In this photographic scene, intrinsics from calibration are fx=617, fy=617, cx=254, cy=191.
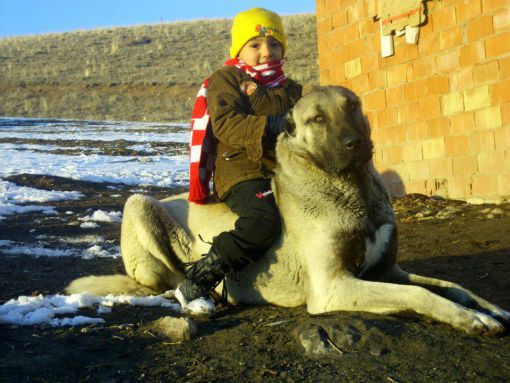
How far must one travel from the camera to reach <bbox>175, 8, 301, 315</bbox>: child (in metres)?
3.56

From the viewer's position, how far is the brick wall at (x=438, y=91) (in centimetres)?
656

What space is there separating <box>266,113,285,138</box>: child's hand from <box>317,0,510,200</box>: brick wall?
3.76 m

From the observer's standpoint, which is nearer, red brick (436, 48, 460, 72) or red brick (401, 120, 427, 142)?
red brick (436, 48, 460, 72)

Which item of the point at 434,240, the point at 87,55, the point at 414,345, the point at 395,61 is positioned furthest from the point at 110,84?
the point at 414,345

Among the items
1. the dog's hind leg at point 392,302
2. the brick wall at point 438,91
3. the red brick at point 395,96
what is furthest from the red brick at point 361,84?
the dog's hind leg at point 392,302

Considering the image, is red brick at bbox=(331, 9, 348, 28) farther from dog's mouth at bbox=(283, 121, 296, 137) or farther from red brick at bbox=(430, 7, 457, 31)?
dog's mouth at bbox=(283, 121, 296, 137)

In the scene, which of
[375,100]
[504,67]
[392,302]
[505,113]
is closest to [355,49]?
[375,100]

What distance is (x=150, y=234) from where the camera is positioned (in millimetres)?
4172

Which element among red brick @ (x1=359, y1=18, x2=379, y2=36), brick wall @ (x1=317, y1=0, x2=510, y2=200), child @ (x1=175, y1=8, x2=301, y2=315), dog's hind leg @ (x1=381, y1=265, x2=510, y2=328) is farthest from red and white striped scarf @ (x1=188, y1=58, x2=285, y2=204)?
red brick @ (x1=359, y1=18, x2=379, y2=36)

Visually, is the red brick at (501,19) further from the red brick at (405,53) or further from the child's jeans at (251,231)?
the child's jeans at (251,231)

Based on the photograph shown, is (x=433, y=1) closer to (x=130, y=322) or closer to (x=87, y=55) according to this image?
(x=130, y=322)

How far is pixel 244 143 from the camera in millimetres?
3584

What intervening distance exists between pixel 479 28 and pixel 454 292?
4340 mm

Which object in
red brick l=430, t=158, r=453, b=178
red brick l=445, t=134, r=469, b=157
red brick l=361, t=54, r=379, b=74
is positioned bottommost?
red brick l=430, t=158, r=453, b=178
